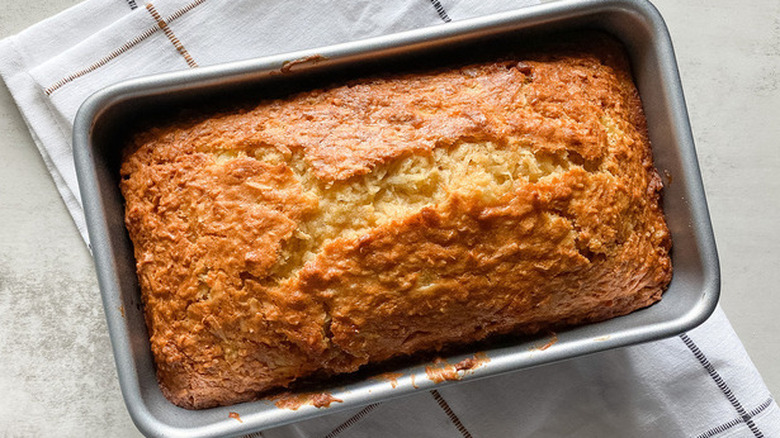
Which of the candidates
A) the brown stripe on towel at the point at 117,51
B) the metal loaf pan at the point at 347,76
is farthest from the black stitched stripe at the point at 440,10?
the brown stripe on towel at the point at 117,51

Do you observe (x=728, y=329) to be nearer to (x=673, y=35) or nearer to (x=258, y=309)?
(x=673, y=35)

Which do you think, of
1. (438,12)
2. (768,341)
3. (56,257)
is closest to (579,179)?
(438,12)

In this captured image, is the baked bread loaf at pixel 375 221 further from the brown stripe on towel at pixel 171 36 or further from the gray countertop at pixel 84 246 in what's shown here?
the gray countertop at pixel 84 246

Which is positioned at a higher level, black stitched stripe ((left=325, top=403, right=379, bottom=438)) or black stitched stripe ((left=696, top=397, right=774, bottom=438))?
black stitched stripe ((left=325, top=403, right=379, bottom=438))

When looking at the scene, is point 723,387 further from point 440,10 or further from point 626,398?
point 440,10

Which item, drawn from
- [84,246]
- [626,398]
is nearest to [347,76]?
[84,246]

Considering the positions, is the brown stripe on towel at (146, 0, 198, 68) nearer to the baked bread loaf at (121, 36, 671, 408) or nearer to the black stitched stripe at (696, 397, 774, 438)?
the baked bread loaf at (121, 36, 671, 408)

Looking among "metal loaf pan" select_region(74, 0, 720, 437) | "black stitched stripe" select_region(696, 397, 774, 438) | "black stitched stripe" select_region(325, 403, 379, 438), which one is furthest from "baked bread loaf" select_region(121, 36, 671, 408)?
"black stitched stripe" select_region(696, 397, 774, 438)
